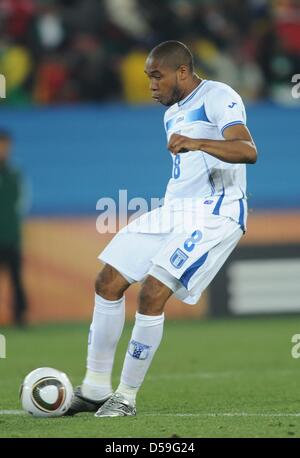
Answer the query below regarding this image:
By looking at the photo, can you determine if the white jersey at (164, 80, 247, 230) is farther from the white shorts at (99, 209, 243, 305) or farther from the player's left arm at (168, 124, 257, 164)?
the player's left arm at (168, 124, 257, 164)

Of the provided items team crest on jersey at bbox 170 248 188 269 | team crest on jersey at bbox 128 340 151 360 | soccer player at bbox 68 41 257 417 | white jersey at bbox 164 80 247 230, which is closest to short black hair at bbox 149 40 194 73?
soccer player at bbox 68 41 257 417

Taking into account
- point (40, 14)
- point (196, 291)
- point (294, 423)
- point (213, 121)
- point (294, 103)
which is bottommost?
point (294, 423)

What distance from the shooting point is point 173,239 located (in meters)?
6.48

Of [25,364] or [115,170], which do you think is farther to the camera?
[115,170]

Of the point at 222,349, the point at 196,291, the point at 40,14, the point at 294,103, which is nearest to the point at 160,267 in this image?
the point at 196,291

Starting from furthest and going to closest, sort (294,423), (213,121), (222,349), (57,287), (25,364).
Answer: (57,287) → (222,349) → (25,364) → (213,121) → (294,423)

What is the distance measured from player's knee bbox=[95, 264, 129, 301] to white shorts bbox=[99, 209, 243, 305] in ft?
0.12

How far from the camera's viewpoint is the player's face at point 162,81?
21.6ft

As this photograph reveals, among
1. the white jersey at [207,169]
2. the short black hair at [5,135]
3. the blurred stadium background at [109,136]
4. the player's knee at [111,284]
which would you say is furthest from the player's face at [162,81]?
the blurred stadium background at [109,136]

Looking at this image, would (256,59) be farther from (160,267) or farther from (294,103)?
(160,267)

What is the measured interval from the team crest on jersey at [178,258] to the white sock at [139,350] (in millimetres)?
313

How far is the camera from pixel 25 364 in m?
9.62

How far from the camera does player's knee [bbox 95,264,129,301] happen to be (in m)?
6.57

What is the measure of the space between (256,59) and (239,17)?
0.81 metres
